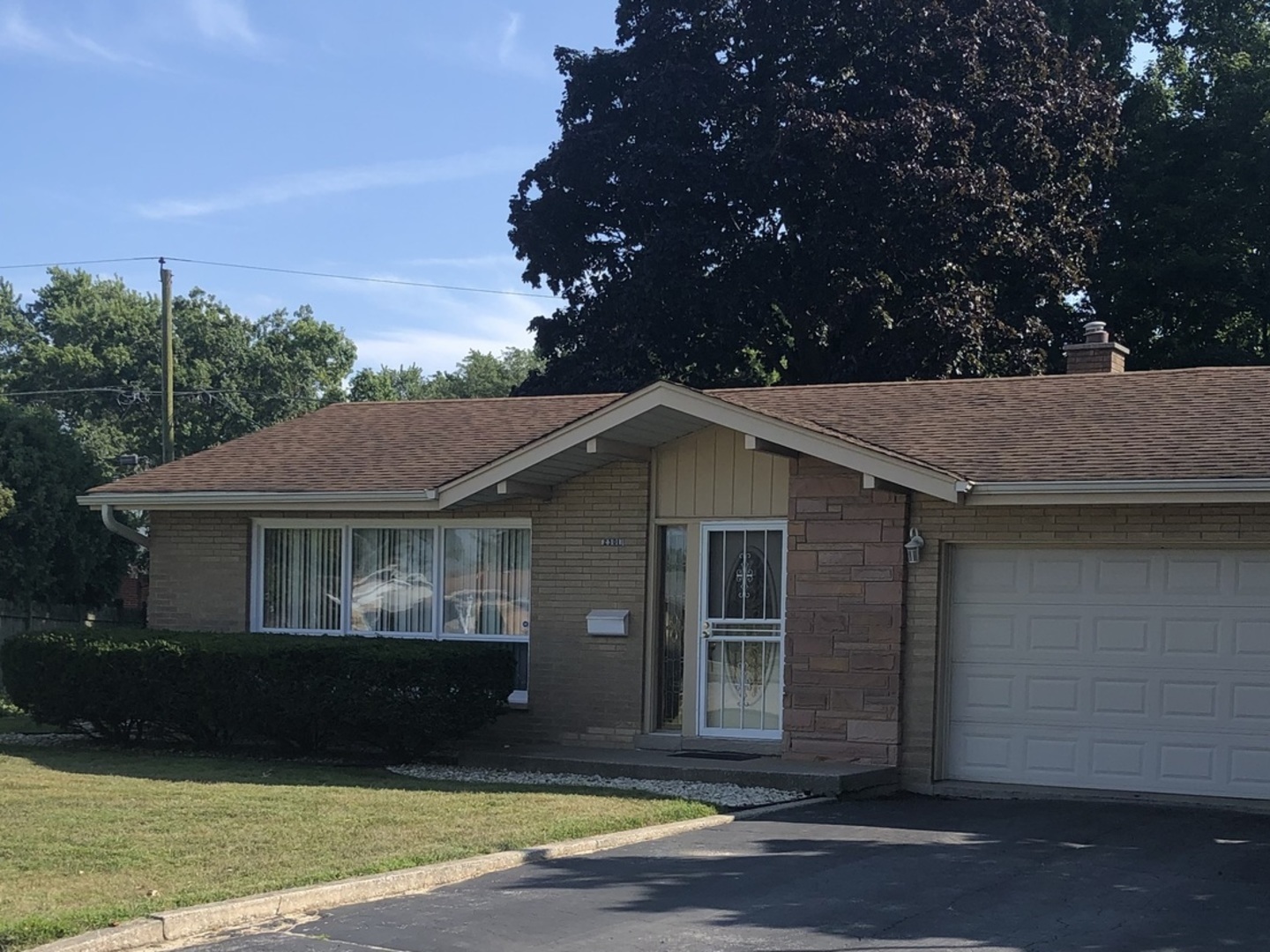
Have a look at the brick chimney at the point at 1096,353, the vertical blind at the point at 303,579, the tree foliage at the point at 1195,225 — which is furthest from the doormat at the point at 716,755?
the tree foliage at the point at 1195,225

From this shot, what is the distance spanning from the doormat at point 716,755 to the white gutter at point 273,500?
3468 millimetres

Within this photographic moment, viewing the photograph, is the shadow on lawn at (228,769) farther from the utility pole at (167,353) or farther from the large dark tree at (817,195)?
the utility pole at (167,353)

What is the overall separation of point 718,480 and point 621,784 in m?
3.23

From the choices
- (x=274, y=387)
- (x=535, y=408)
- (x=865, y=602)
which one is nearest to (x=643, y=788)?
(x=865, y=602)

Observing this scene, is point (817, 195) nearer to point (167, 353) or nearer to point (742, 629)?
point (742, 629)

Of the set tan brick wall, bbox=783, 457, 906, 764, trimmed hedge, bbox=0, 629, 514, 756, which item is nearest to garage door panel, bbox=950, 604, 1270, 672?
tan brick wall, bbox=783, 457, 906, 764

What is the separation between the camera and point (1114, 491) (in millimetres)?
12414

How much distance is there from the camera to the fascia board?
1298 cm

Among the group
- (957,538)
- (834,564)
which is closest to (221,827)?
(834,564)

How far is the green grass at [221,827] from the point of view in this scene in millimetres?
8039

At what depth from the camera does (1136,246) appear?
95.6ft

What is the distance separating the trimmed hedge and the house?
128cm

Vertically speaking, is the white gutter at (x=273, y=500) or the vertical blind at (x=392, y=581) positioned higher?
the white gutter at (x=273, y=500)

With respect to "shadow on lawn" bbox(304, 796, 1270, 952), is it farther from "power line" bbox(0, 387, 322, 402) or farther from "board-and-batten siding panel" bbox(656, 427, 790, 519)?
"power line" bbox(0, 387, 322, 402)
